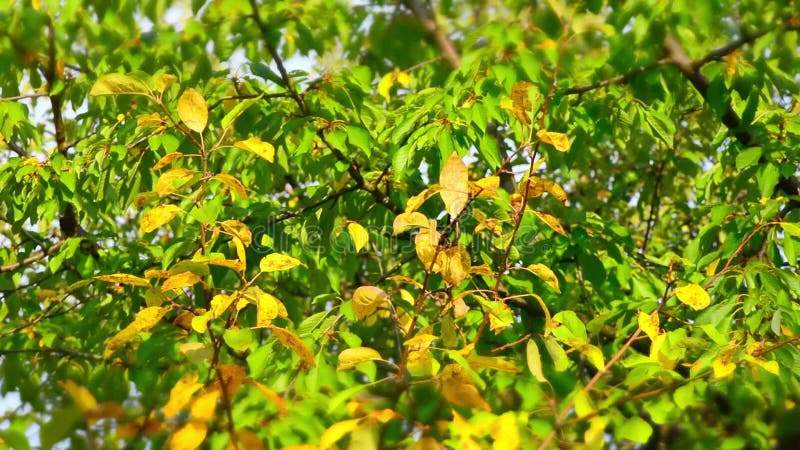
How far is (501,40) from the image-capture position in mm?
2324

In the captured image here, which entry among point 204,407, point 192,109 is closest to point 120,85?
point 192,109

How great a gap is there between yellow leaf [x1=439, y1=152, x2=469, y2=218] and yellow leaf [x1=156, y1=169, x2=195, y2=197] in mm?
594

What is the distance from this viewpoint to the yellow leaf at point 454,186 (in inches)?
59.0

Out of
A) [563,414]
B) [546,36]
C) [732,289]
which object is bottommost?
[732,289]

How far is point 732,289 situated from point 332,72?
171 centimetres

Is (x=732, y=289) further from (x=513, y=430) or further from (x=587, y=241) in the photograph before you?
(x=513, y=430)

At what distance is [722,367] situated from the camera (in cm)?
141

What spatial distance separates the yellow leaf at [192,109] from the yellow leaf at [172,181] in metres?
0.12

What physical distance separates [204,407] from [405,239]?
2.37 metres

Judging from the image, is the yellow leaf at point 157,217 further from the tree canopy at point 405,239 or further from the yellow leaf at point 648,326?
the yellow leaf at point 648,326

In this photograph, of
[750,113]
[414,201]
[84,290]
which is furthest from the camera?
[84,290]

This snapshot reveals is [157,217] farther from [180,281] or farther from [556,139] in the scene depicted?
[556,139]

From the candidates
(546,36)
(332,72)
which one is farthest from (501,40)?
(332,72)

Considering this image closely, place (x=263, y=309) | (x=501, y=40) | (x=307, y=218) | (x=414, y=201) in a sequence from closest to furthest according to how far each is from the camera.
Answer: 1. (x=263, y=309)
2. (x=414, y=201)
3. (x=501, y=40)
4. (x=307, y=218)
